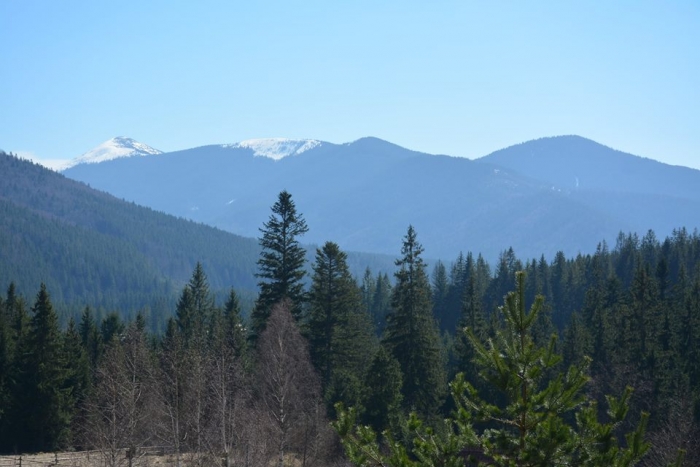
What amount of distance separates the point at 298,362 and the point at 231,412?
6.89 m

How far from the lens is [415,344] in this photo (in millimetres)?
46000

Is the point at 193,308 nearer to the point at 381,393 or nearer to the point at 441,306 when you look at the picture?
the point at 381,393

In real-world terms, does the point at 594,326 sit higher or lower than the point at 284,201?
lower

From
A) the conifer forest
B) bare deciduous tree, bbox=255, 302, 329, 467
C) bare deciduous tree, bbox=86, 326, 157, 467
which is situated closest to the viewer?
→ bare deciduous tree, bbox=86, 326, 157, 467

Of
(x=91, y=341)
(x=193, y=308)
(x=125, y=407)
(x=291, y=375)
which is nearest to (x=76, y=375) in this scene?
(x=91, y=341)

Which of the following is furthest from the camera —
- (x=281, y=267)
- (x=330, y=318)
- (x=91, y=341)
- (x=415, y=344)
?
(x=91, y=341)

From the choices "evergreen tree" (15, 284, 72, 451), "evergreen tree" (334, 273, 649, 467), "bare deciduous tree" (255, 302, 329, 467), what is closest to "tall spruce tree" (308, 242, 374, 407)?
"bare deciduous tree" (255, 302, 329, 467)

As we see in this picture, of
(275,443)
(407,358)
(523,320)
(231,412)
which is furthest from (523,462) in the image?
(407,358)

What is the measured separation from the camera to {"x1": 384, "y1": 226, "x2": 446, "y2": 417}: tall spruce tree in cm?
4528

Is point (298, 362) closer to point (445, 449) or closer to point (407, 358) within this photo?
point (407, 358)

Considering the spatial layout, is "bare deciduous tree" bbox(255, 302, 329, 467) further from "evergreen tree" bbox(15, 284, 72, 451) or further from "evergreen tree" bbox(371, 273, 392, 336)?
"evergreen tree" bbox(371, 273, 392, 336)

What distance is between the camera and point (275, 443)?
121ft

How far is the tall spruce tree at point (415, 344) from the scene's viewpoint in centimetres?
4528

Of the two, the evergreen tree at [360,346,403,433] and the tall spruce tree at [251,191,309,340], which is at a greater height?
the tall spruce tree at [251,191,309,340]
